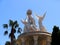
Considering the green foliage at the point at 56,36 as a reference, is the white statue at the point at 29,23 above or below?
above

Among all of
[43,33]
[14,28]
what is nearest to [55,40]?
[43,33]

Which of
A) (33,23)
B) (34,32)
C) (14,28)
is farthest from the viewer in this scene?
(14,28)

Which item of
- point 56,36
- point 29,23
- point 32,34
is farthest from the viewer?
point 29,23

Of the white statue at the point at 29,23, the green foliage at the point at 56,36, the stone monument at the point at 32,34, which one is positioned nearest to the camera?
the green foliage at the point at 56,36

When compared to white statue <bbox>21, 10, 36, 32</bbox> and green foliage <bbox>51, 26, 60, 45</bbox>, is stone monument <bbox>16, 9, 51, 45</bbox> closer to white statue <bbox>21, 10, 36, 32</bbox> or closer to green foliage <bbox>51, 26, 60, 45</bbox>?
white statue <bbox>21, 10, 36, 32</bbox>

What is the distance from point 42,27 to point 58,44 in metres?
14.0

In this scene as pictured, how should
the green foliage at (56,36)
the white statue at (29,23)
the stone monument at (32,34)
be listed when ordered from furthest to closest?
the white statue at (29,23) < the stone monument at (32,34) < the green foliage at (56,36)

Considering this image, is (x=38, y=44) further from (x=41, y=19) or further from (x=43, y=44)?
(x=41, y=19)

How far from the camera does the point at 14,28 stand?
2057 inches

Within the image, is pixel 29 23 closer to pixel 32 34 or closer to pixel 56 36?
pixel 32 34

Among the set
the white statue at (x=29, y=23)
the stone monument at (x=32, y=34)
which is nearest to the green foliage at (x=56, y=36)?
the stone monument at (x=32, y=34)

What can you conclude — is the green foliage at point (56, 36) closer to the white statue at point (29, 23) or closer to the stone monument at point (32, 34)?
Result: the stone monument at point (32, 34)

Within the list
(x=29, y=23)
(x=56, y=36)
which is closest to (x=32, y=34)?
(x=29, y=23)

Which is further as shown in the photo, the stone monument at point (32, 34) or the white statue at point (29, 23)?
the white statue at point (29, 23)
